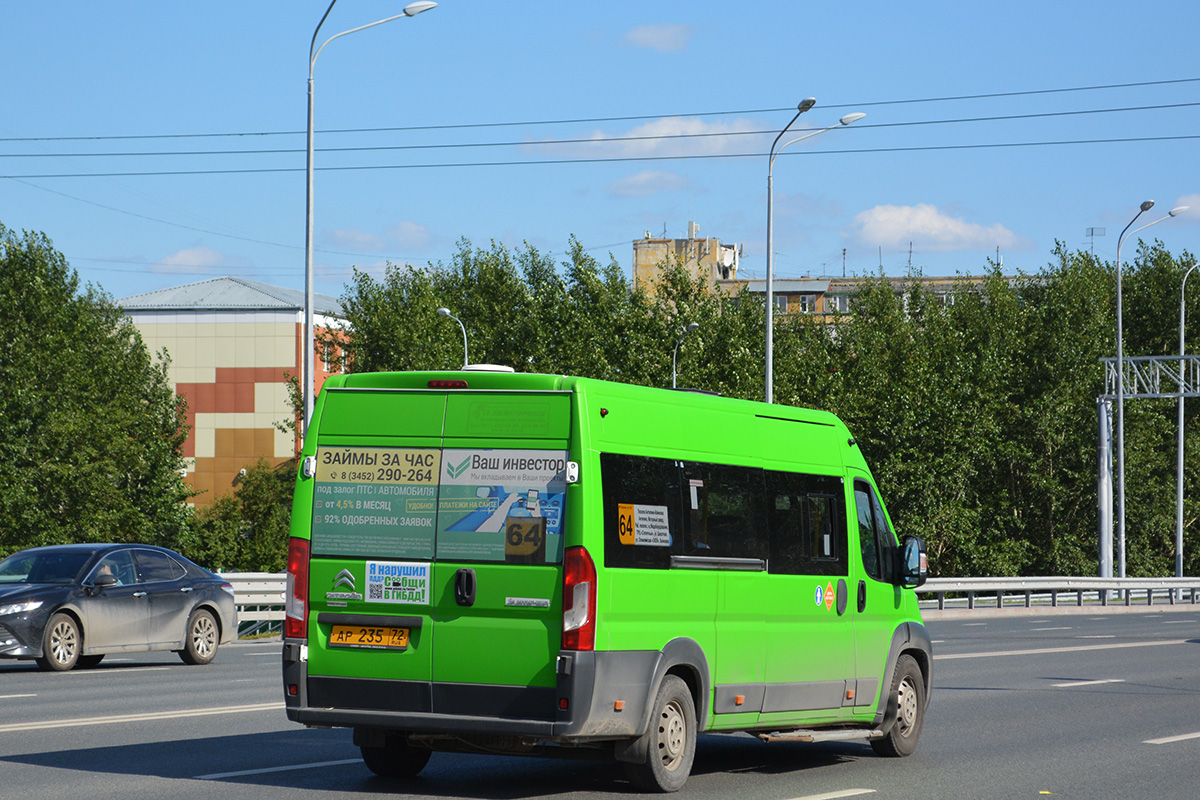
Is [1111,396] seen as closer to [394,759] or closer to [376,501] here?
[394,759]

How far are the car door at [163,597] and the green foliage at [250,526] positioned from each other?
159 feet

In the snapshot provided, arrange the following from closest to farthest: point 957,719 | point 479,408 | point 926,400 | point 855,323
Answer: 1. point 479,408
2. point 957,719
3. point 926,400
4. point 855,323

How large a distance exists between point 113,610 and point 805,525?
10472 millimetres

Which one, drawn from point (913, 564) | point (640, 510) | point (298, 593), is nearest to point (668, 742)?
point (640, 510)

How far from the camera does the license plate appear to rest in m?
8.49

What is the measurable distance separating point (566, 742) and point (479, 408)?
6.25 ft

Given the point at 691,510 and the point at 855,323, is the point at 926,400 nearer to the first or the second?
the point at 855,323

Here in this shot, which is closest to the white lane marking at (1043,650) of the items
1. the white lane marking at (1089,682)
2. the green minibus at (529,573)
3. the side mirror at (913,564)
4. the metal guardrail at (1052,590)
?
the white lane marking at (1089,682)

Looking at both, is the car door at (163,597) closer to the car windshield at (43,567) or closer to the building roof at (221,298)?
the car windshield at (43,567)

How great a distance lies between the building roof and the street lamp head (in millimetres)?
60699

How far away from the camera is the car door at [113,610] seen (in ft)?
57.9

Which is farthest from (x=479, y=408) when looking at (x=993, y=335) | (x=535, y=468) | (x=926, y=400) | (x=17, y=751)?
(x=993, y=335)

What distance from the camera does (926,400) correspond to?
65.2 m

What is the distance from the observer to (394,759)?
361 inches
